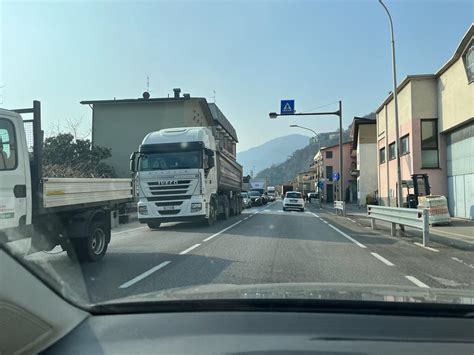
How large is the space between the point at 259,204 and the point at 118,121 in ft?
71.4

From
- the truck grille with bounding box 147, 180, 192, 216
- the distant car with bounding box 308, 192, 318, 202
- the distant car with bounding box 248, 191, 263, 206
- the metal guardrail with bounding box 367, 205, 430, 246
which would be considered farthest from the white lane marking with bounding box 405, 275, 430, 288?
the distant car with bounding box 308, 192, 318, 202

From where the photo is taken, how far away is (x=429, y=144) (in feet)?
90.2

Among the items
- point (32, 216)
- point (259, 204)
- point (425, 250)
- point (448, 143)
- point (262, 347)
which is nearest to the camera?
point (262, 347)

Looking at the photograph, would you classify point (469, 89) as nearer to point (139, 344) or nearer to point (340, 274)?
point (340, 274)

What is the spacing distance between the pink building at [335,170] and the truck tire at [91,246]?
207 feet

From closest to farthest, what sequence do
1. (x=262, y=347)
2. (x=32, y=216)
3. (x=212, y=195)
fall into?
(x=262, y=347), (x=32, y=216), (x=212, y=195)

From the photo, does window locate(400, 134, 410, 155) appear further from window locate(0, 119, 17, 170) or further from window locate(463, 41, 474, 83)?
window locate(0, 119, 17, 170)

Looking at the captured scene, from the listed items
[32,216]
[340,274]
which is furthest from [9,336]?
[340,274]

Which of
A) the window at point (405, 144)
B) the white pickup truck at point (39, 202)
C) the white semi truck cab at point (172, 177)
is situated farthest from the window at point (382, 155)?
the white pickup truck at point (39, 202)

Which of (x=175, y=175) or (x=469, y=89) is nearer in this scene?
(x=175, y=175)

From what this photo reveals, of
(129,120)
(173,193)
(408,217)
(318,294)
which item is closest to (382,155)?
(129,120)

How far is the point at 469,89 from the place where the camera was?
21875 millimetres

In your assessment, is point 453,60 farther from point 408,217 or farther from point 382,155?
point 382,155

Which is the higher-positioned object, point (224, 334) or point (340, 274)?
point (224, 334)
